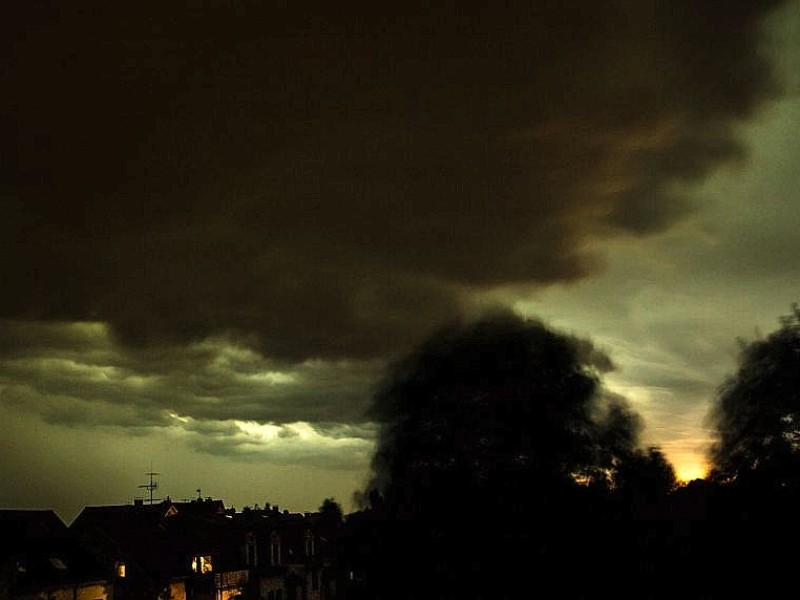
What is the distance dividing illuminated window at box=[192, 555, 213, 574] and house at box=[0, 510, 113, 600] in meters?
8.33

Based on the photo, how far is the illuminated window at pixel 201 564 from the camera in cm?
5796

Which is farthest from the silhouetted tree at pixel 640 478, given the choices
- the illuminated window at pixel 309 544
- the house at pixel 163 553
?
the illuminated window at pixel 309 544

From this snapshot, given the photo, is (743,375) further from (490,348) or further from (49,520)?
(49,520)

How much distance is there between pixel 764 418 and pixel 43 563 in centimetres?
3688

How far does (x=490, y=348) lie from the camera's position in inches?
1223

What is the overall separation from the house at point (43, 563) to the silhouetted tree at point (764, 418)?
33211 millimetres

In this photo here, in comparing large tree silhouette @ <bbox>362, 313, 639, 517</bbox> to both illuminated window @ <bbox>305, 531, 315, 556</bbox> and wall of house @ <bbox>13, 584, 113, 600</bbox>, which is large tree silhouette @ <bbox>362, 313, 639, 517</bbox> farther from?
illuminated window @ <bbox>305, 531, 315, 556</bbox>

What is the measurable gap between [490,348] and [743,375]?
10702mm

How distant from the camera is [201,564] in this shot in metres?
59.0

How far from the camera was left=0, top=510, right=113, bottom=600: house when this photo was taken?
139 feet

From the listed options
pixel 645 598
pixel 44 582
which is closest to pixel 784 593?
pixel 645 598

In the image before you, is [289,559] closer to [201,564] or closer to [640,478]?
[201,564]

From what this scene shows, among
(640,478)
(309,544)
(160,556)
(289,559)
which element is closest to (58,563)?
(160,556)

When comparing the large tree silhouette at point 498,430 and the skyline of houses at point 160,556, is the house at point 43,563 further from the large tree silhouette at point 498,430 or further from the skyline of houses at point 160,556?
the large tree silhouette at point 498,430
